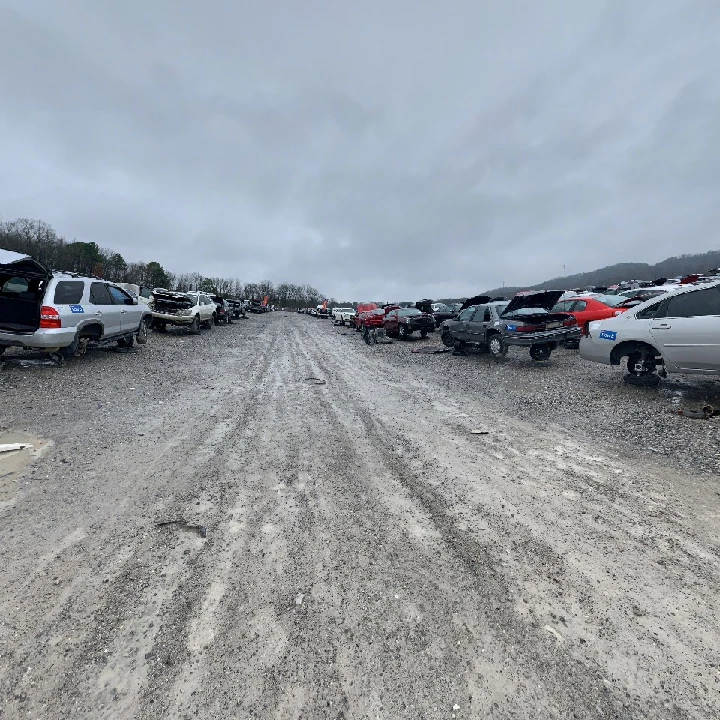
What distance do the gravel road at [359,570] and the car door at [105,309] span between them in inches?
162

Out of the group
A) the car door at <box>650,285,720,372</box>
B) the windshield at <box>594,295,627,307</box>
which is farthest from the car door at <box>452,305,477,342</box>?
the car door at <box>650,285,720,372</box>

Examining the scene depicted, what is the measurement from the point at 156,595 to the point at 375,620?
1.26m

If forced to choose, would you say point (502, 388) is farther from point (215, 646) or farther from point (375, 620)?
point (215, 646)

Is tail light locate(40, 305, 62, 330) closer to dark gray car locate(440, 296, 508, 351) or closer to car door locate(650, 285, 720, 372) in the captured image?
dark gray car locate(440, 296, 508, 351)

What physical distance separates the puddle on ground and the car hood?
10696 mm

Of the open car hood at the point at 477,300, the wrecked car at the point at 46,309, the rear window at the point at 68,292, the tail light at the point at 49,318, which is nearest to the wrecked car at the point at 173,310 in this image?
the wrecked car at the point at 46,309

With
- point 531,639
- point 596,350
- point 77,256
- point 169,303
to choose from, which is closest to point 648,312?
point 596,350

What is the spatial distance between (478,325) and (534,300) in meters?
1.77

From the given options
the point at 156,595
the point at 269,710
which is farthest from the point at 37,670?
the point at 269,710

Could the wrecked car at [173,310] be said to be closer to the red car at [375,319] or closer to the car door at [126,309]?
the car door at [126,309]

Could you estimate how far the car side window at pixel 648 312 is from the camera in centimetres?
685

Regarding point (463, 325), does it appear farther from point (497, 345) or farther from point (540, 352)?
point (540, 352)

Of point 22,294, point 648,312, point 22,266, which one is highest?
point 22,266

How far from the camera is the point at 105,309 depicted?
29.7ft
